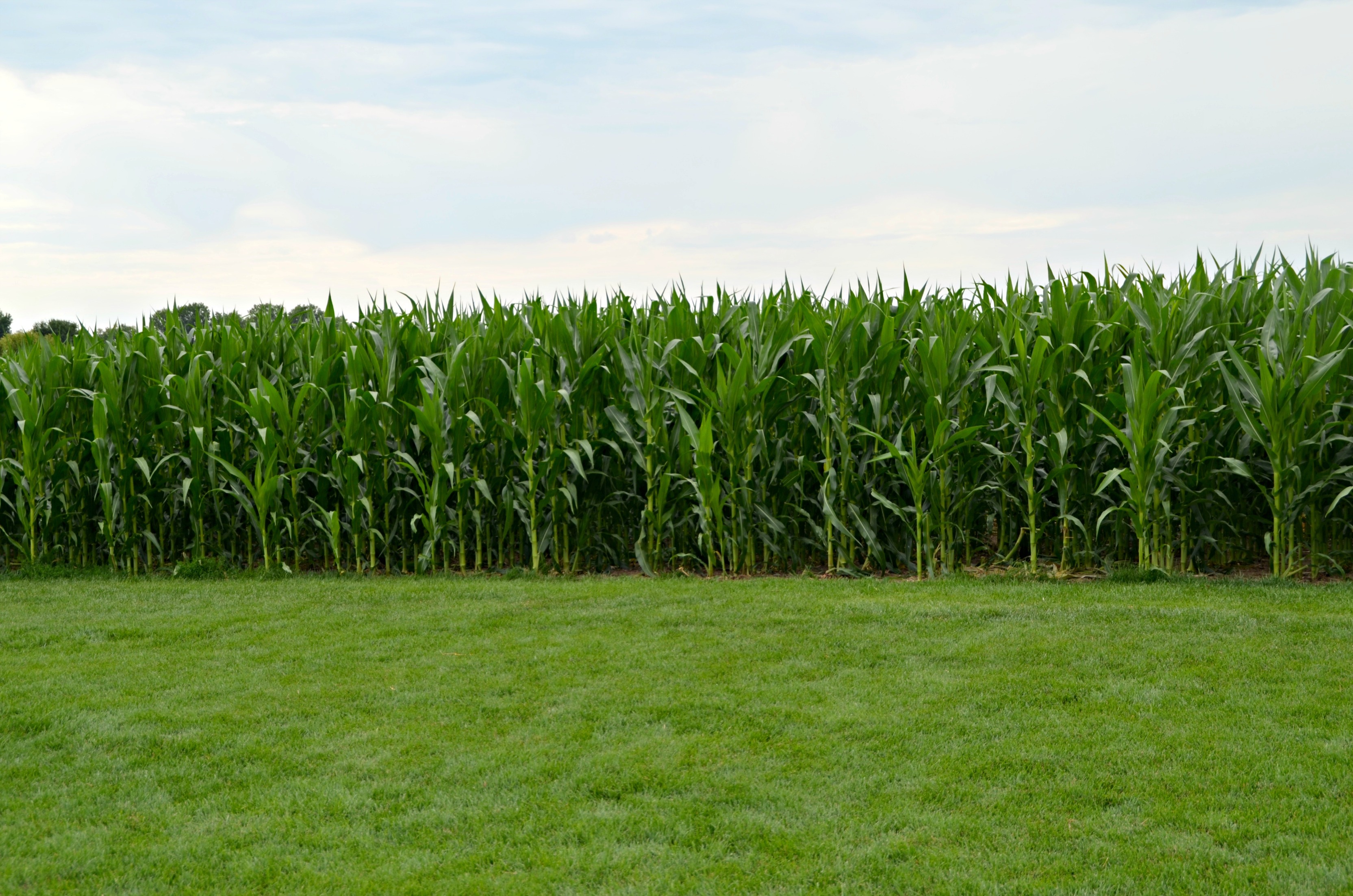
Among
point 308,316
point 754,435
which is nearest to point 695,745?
point 754,435

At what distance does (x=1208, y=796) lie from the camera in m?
3.87

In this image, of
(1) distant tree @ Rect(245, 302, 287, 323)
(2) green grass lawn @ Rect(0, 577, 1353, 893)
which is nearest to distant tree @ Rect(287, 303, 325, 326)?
(1) distant tree @ Rect(245, 302, 287, 323)

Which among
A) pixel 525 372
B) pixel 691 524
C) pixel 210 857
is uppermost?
pixel 525 372

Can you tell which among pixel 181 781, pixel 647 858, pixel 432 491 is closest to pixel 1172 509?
pixel 432 491

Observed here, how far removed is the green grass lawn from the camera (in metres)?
3.45

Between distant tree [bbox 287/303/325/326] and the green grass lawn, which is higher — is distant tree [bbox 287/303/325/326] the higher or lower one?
the higher one

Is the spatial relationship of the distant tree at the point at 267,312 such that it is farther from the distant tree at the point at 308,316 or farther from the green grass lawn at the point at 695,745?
the green grass lawn at the point at 695,745

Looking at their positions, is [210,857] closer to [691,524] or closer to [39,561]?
[691,524]

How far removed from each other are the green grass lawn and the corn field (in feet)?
→ 2.91

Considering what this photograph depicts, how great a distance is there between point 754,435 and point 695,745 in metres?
3.64

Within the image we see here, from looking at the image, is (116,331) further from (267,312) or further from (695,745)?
(695,745)

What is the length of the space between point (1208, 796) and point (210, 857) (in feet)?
10.6

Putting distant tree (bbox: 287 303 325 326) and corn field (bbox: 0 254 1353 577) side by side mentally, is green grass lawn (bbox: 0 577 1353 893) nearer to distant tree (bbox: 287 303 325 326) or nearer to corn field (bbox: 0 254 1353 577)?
corn field (bbox: 0 254 1353 577)

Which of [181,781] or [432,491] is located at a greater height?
[432,491]
